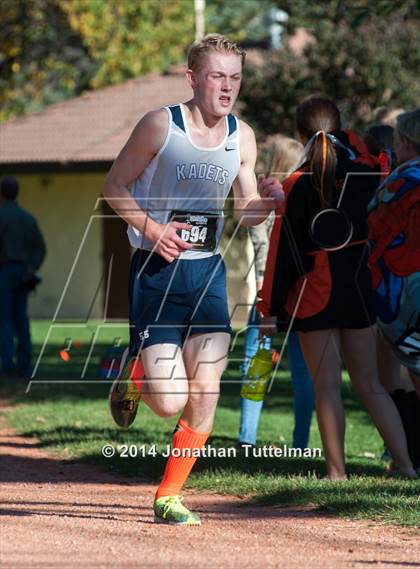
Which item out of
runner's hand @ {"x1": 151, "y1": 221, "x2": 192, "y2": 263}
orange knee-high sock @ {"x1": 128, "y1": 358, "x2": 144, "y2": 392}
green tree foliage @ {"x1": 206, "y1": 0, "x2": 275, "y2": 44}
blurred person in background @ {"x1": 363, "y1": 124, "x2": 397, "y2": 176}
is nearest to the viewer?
runner's hand @ {"x1": 151, "y1": 221, "x2": 192, "y2": 263}

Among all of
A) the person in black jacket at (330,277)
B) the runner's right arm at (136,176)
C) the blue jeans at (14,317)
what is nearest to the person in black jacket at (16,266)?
the blue jeans at (14,317)

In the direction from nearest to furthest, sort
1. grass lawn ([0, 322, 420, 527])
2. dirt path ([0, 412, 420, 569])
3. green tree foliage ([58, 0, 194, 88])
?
dirt path ([0, 412, 420, 569])
grass lawn ([0, 322, 420, 527])
green tree foliage ([58, 0, 194, 88])

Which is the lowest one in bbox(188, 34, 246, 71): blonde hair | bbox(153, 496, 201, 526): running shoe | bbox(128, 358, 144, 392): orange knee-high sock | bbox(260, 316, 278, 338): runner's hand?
bbox(153, 496, 201, 526): running shoe

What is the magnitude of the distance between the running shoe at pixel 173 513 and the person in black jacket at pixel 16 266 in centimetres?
887

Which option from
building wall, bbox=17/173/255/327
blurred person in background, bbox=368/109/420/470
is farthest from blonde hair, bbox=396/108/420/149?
building wall, bbox=17/173/255/327

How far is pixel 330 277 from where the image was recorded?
24.4 ft

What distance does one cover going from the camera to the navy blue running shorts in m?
6.09

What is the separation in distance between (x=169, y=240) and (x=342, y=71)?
18.9 meters

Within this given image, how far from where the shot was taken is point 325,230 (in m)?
7.34

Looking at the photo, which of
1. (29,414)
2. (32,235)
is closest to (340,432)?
(29,414)

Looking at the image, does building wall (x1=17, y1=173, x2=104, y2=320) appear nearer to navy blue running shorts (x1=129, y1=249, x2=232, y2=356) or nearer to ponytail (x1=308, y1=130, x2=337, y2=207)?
ponytail (x1=308, y1=130, x2=337, y2=207)

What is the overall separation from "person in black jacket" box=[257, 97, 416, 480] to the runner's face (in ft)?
4.56

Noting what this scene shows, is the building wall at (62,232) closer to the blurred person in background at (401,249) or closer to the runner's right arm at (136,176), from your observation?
the blurred person in background at (401,249)

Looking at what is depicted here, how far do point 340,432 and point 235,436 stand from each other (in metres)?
2.80
